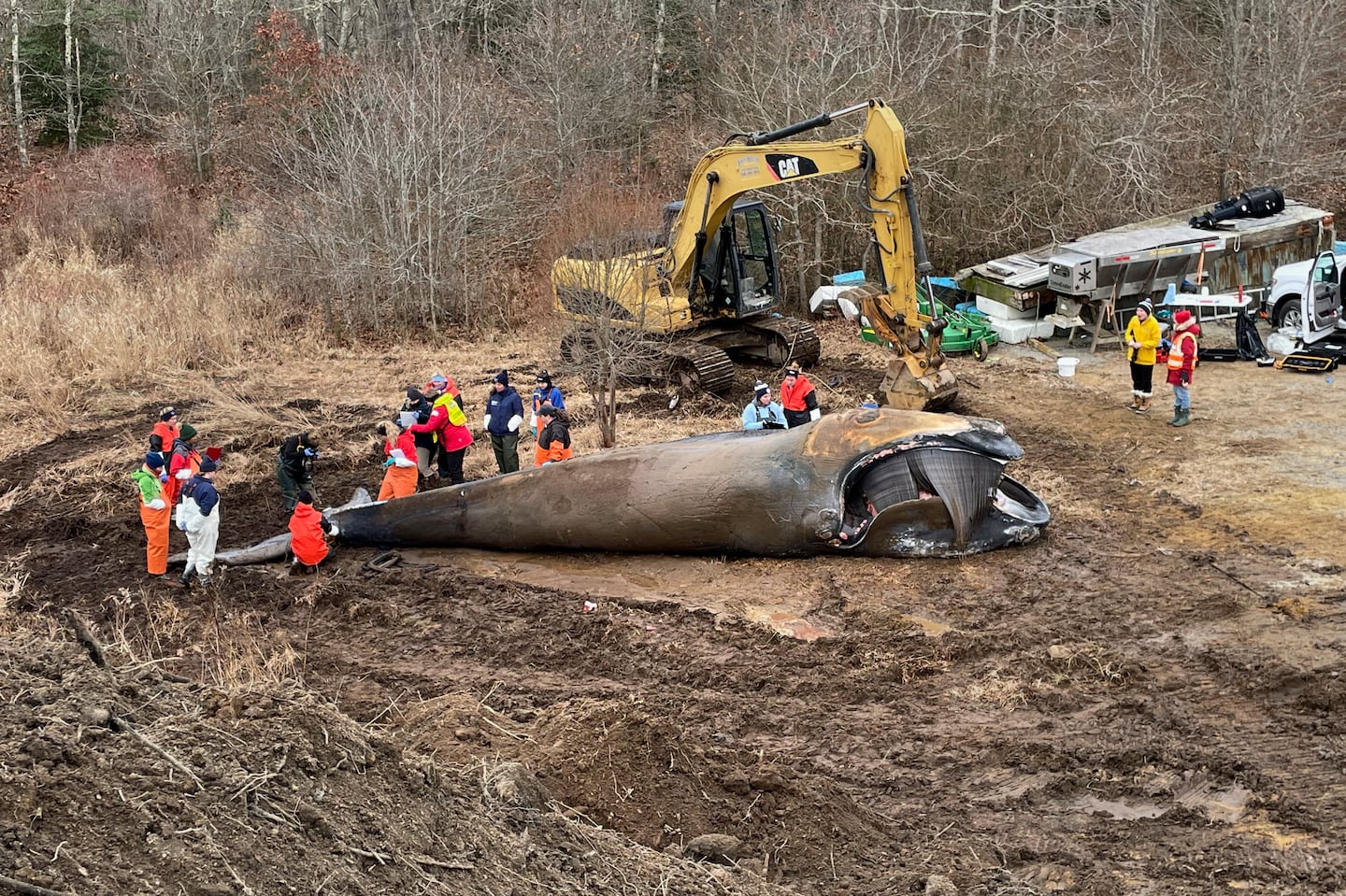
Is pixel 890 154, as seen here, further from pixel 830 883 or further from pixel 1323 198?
pixel 1323 198

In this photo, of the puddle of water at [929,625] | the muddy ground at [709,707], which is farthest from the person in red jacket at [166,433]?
the puddle of water at [929,625]

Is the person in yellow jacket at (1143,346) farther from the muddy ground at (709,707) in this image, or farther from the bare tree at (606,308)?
the bare tree at (606,308)

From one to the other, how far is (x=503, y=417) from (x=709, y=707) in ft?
18.9

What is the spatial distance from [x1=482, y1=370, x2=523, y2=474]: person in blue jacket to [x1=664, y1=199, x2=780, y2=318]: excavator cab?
15.1 feet

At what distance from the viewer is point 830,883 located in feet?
20.8

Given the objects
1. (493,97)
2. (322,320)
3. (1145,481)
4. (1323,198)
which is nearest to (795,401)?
(1145,481)

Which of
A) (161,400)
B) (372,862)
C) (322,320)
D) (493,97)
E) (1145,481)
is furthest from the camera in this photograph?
(493,97)

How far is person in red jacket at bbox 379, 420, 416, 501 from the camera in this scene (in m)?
12.6

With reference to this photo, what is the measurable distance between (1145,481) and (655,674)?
690 cm

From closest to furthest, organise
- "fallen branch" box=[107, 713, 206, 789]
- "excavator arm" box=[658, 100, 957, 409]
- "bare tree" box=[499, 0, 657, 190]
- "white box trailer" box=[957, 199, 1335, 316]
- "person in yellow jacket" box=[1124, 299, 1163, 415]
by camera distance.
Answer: "fallen branch" box=[107, 713, 206, 789], "excavator arm" box=[658, 100, 957, 409], "person in yellow jacket" box=[1124, 299, 1163, 415], "white box trailer" box=[957, 199, 1335, 316], "bare tree" box=[499, 0, 657, 190]

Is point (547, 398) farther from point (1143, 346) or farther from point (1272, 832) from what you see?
point (1272, 832)

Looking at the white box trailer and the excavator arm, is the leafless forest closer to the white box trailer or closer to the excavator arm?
the white box trailer

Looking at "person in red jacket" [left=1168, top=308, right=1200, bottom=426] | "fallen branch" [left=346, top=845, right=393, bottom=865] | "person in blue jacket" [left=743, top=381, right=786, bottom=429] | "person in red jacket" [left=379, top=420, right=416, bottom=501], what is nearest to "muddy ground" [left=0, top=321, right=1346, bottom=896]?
"fallen branch" [left=346, top=845, right=393, bottom=865]

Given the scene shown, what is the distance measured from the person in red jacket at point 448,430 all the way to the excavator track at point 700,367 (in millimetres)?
4127
